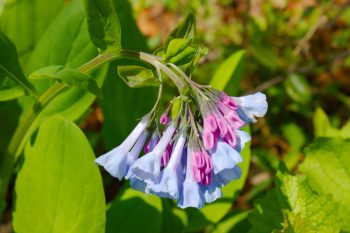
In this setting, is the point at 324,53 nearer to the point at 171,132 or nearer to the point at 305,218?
the point at 305,218

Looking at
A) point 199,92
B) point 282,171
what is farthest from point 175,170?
point 282,171

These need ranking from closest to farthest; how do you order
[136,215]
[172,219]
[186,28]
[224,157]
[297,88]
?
[224,157]
[186,28]
[136,215]
[172,219]
[297,88]

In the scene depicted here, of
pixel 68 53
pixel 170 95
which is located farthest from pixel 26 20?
pixel 170 95

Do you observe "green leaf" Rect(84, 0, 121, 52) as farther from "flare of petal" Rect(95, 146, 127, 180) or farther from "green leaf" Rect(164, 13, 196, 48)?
"flare of petal" Rect(95, 146, 127, 180)

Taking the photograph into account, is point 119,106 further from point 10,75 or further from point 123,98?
point 10,75

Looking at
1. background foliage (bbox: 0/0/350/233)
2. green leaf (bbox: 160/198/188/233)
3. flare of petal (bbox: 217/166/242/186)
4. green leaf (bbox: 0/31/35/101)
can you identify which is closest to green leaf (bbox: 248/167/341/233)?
background foliage (bbox: 0/0/350/233)

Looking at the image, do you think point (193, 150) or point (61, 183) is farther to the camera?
point (61, 183)

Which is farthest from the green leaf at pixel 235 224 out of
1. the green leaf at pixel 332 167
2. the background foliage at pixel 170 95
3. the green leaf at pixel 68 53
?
the green leaf at pixel 68 53
